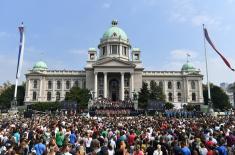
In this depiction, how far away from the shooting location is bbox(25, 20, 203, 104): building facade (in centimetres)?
8912

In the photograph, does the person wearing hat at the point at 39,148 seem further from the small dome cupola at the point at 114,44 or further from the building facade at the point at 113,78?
the small dome cupola at the point at 114,44

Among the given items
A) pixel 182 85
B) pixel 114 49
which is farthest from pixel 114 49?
pixel 182 85

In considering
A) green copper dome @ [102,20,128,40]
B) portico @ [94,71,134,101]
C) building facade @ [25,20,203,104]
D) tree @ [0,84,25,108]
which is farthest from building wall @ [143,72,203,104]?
tree @ [0,84,25,108]

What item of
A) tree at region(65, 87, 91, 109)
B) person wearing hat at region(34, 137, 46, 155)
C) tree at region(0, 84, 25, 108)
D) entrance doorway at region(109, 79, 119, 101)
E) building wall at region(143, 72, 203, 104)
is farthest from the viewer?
tree at region(0, 84, 25, 108)

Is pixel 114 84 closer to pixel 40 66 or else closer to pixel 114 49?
pixel 114 49

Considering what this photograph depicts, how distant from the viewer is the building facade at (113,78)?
89125 millimetres

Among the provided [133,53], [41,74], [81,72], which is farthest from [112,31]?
[41,74]

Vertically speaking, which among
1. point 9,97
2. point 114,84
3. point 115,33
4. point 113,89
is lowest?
point 9,97

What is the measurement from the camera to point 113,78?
94000 mm

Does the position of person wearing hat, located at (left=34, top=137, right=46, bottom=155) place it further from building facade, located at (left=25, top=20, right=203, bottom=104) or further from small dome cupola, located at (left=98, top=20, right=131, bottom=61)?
small dome cupola, located at (left=98, top=20, right=131, bottom=61)

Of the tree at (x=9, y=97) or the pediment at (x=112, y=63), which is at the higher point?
the pediment at (x=112, y=63)

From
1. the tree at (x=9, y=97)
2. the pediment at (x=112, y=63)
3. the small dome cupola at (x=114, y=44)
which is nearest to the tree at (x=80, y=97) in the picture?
the pediment at (x=112, y=63)

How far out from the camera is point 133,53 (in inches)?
3930

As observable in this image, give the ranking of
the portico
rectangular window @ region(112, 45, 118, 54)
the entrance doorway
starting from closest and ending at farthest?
the portico < the entrance doorway < rectangular window @ region(112, 45, 118, 54)
